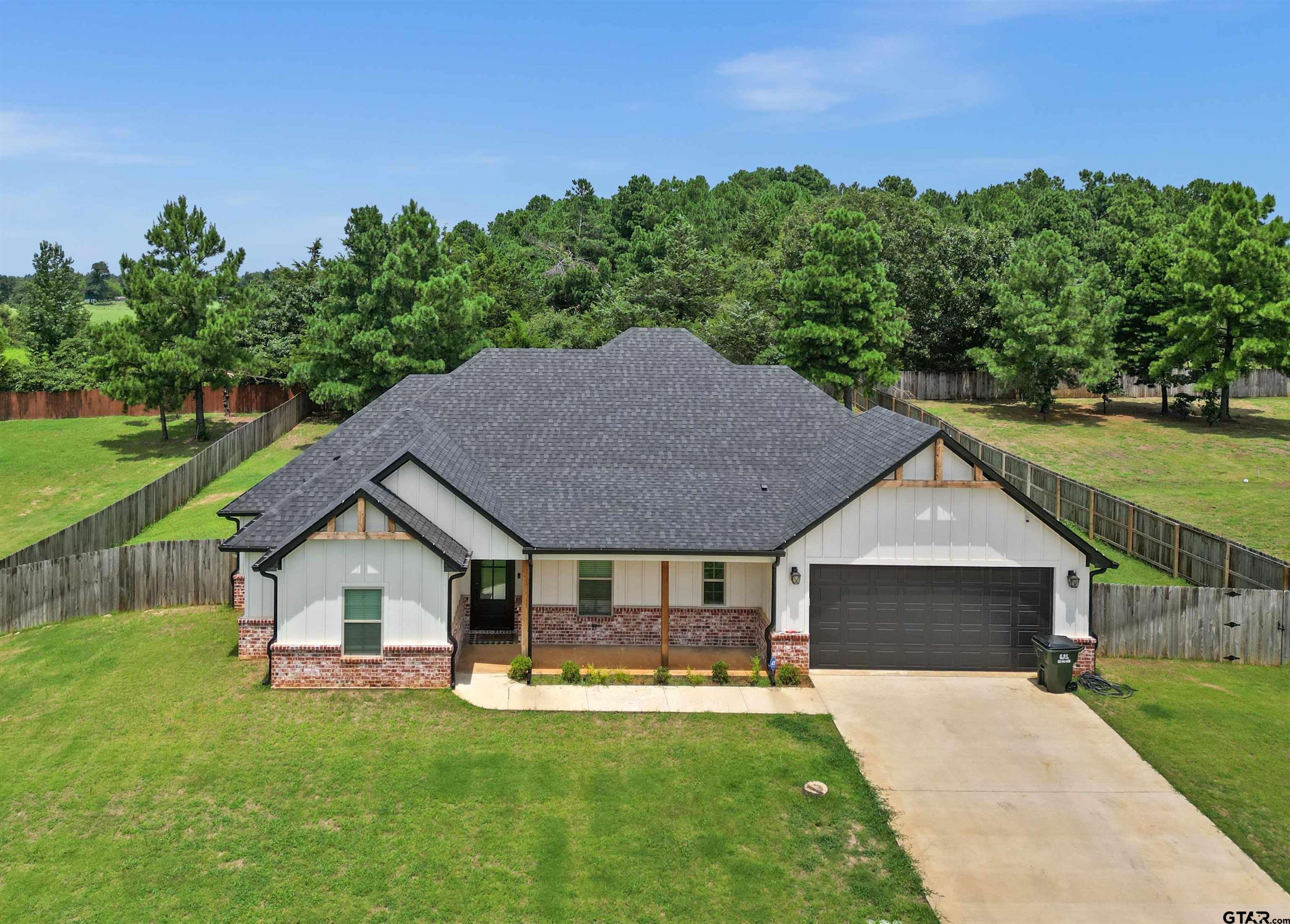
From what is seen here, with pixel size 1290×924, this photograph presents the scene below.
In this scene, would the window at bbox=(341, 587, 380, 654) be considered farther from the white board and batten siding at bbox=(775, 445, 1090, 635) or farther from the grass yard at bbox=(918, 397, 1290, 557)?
the grass yard at bbox=(918, 397, 1290, 557)

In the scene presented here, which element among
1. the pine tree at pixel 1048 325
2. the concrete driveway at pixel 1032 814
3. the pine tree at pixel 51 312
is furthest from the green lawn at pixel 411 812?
the pine tree at pixel 51 312

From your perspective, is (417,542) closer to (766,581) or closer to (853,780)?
(766,581)

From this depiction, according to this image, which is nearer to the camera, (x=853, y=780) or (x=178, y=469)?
(x=853, y=780)

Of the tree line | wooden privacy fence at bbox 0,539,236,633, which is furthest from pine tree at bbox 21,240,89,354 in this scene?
wooden privacy fence at bbox 0,539,236,633

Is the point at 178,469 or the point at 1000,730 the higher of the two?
the point at 178,469

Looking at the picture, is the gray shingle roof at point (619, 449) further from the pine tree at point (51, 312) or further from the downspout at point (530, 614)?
the pine tree at point (51, 312)

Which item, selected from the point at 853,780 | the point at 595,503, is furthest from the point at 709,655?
the point at 853,780
